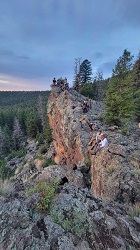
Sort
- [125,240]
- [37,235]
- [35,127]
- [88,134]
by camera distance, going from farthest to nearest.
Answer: [35,127], [88,134], [125,240], [37,235]

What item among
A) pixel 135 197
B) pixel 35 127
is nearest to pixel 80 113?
pixel 135 197

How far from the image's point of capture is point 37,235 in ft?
9.09

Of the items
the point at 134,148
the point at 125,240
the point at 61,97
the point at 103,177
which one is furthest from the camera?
the point at 61,97

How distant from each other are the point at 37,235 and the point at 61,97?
19.8 meters

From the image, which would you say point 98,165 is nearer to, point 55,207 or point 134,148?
point 134,148

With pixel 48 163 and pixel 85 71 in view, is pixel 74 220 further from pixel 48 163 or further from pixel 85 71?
pixel 85 71

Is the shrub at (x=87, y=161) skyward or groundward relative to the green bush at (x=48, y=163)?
skyward

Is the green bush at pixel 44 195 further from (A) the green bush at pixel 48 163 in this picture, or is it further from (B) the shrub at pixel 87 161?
(A) the green bush at pixel 48 163

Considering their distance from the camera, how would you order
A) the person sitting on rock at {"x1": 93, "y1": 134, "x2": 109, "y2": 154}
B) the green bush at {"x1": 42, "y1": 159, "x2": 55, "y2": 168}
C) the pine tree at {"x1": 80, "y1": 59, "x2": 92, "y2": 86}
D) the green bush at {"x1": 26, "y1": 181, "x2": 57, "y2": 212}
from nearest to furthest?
the green bush at {"x1": 26, "y1": 181, "x2": 57, "y2": 212}
the person sitting on rock at {"x1": 93, "y1": 134, "x2": 109, "y2": 154}
the green bush at {"x1": 42, "y1": 159, "x2": 55, "y2": 168}
the pine tree at {"x1": 80, "y1": 59, "x2": 92, "y2": 86}

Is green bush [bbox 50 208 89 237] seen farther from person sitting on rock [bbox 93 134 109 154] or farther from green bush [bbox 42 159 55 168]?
green bush [bbox 42 159 55 168]

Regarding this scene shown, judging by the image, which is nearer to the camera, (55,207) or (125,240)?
(125,240)

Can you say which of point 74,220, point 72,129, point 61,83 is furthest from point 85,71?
point 74,220

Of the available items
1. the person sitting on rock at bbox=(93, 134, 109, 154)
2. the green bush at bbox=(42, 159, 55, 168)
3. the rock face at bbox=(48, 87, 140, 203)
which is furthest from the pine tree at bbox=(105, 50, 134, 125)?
the green bush at bbox=(42, 159, 55, 168)

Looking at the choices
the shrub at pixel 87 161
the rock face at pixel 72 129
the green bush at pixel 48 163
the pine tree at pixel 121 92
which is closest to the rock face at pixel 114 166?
the rock face at pixel 72 129
